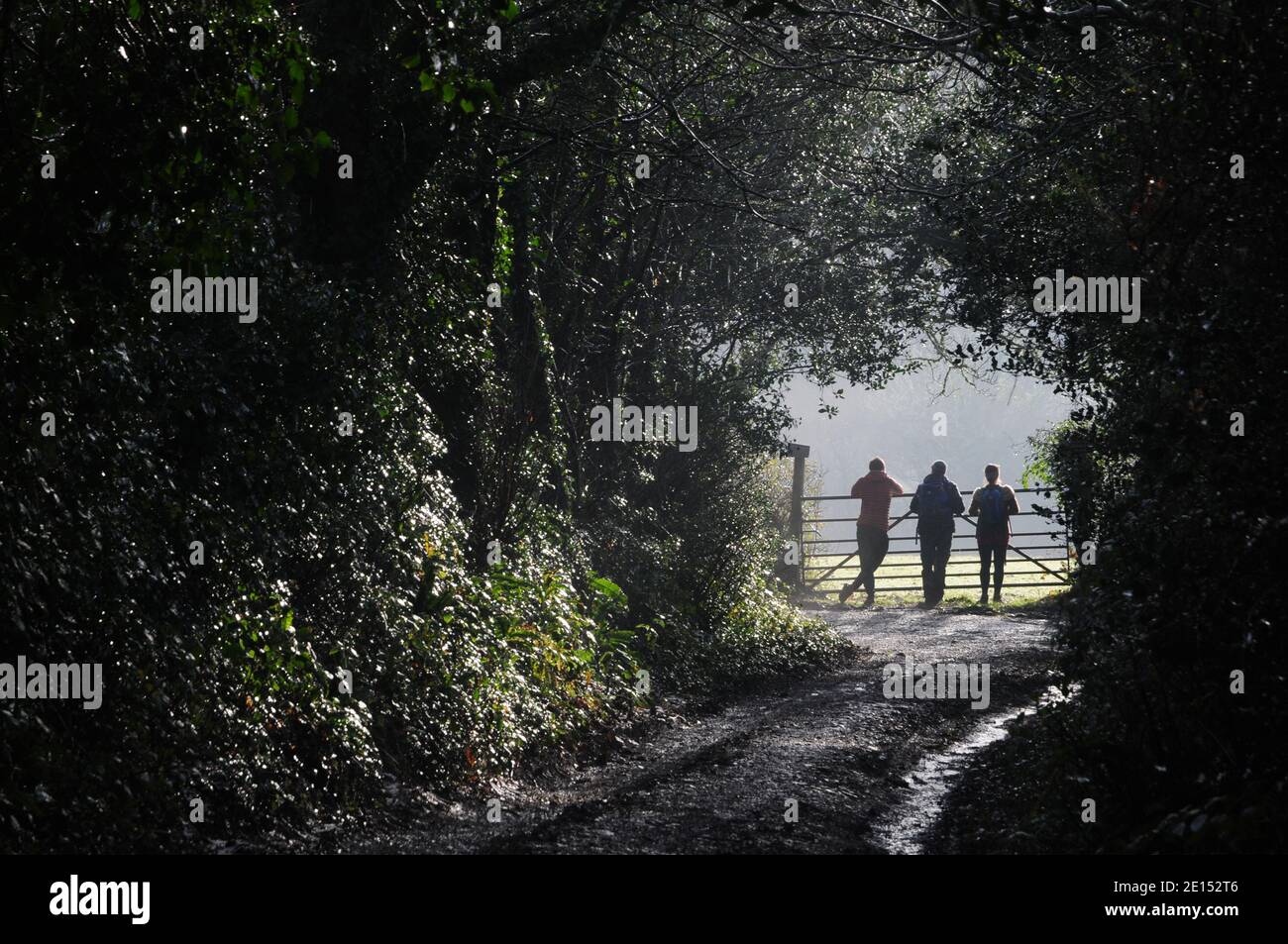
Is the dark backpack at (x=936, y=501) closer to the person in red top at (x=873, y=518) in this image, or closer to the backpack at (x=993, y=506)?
the backpack at (x=993, y=506)

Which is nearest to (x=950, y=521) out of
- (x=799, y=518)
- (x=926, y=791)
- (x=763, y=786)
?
(x=799, y=518)

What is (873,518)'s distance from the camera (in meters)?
23.1

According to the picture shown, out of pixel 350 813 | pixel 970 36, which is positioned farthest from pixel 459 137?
pixel 350 813

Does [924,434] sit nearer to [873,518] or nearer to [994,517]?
[873,518]

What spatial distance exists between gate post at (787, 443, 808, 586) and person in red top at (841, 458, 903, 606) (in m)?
2.37

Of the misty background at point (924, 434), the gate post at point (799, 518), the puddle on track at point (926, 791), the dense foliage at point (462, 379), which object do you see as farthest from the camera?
the misty background at point (924, 434)

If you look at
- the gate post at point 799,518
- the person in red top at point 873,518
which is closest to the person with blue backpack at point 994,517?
the person in red top at point 873,518

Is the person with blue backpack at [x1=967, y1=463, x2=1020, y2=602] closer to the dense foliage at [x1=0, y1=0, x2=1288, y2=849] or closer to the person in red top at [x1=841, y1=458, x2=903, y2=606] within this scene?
the person in red top at [x1=841, y1=458, x2=903, y2=606]

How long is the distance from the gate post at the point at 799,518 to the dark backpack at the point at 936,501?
4455mm

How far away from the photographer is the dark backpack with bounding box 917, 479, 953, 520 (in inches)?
842

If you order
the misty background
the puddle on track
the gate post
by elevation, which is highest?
the misty background

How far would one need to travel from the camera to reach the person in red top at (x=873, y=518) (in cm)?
2302

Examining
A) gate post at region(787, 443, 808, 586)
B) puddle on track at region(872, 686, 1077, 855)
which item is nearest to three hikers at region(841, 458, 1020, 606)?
gate post at region(787, 443, 808, 586)
